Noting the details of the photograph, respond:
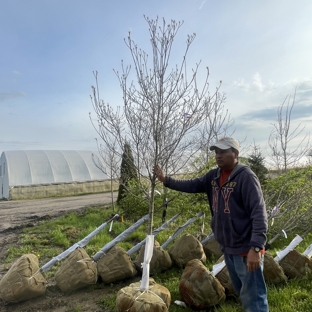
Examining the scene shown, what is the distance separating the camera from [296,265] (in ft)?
12.3

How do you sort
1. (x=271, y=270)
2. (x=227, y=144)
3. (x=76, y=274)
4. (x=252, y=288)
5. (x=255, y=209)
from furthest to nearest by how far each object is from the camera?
1. (x=76, y=274)
2. (x=271, y=270)
3. (x=227, y=144)
4. (x=252, y=288)
5. (x=255, y=209)

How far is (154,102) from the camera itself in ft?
11.3

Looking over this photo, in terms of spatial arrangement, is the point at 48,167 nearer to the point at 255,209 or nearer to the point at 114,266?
the point at 114,266

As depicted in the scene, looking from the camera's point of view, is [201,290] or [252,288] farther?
[201,290]

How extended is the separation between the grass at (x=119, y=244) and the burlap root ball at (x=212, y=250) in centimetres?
22

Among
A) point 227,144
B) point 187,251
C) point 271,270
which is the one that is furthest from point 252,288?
point 187,251

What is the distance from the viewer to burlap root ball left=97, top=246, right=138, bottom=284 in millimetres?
3875

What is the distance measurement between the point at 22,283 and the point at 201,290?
208 centimetres

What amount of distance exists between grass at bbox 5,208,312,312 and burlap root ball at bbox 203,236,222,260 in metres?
0.22

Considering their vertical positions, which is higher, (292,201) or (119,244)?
(292,201)

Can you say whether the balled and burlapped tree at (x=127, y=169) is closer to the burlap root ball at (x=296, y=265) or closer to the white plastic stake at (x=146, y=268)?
the white plastic stake at (x=146, y=268)

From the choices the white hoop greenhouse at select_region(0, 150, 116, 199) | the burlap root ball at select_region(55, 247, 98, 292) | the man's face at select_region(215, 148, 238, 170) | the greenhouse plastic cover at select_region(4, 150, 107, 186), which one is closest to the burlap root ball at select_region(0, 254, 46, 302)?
the burlap root ball at select_region(55, 247, 98, 292)

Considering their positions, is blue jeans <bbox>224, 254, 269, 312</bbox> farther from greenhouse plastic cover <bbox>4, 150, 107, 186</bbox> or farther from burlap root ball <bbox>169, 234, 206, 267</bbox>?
greenhouse plastic cover <bbox>4, 150, 107, 186</bbox>

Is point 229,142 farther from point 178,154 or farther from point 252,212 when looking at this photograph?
point 178,154
